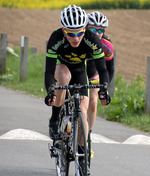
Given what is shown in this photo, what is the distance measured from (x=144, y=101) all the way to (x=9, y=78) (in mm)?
5830

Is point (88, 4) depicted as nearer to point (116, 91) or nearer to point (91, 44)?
point (116, 91)

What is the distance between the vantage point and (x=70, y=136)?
5668 millimetres

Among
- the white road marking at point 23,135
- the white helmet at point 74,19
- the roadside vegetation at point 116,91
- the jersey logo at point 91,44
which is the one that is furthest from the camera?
the roadside vegetation at point 116,91

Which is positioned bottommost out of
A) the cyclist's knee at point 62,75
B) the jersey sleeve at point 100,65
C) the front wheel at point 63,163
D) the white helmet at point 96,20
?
the front wheel at point 63,163

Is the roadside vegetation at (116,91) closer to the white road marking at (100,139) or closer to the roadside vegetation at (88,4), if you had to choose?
the white road marking at (100,139)

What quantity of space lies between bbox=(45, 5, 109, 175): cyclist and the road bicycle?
0.09 m

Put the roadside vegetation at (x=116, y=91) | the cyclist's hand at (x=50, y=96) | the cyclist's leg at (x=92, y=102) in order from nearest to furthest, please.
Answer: the cyclist's hand at (x=50, y=96), the cyclist's leg at (x=92, y=102), the roadside vegetation at (x=116, y=91)

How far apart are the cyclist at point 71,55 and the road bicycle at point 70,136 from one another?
90 millimetres

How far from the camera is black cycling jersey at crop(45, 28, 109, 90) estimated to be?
5.93 metres

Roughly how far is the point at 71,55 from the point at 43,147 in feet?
7.47

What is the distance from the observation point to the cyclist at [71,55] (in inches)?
228

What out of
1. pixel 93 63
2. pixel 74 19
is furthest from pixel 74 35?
pixel 93 63

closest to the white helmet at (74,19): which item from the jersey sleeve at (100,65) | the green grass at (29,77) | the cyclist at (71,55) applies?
the cyclist at (71,55)

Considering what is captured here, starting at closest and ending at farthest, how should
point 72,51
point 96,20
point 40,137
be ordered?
point 72,51 → point 96,20 → point 40,137
